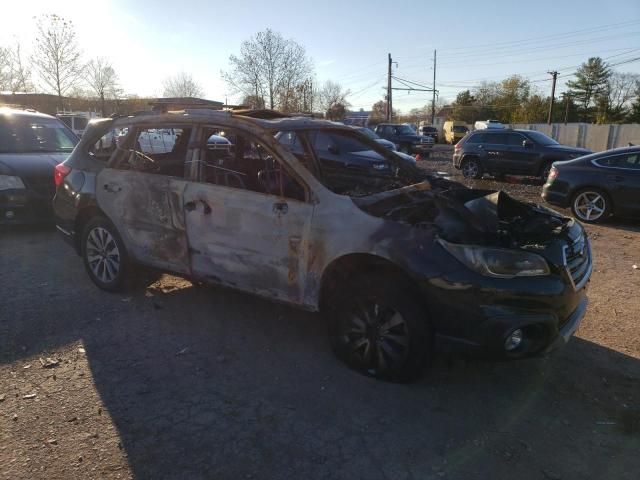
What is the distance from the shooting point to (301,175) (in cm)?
355

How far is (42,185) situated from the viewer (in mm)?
7086

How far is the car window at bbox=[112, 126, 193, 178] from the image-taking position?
443 centimetres

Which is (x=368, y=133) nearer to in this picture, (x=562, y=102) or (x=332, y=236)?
(x=332, y=236)

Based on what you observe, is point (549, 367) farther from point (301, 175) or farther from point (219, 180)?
point (219, 180)

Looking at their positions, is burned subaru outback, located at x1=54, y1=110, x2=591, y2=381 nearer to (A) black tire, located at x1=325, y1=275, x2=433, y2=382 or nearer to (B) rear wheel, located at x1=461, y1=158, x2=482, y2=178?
(A) black tire, located at x1=325, y1=275, x2=433, y2=382

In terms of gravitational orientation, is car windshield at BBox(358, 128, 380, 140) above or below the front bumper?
above

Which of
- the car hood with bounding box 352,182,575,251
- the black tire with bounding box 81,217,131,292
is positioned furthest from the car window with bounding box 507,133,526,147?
the black tire with bounding box 81,217,131,292

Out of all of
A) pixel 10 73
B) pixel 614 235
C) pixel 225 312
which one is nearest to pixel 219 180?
pixel 225 312

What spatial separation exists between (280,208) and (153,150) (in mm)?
1876

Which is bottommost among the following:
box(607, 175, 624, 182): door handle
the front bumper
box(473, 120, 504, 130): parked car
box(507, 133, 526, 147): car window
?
the front bumper

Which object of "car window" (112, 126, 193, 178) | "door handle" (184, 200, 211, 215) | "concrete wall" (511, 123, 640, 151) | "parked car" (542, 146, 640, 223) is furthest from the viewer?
"concrete wall" (511, 123, 640, 151)

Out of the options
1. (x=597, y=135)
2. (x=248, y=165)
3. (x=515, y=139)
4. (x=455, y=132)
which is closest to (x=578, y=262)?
(x=248, y=165)

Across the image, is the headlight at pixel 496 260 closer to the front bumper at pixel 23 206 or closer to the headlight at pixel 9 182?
the front bumper at pixel 23 206

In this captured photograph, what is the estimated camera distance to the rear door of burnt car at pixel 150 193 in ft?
13.8
